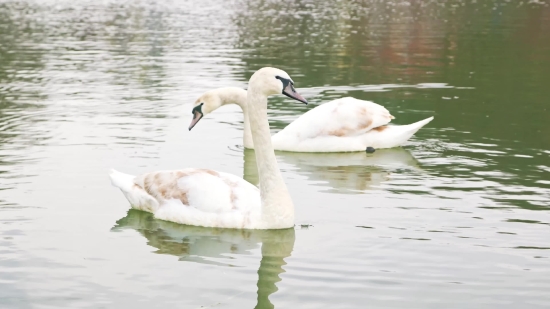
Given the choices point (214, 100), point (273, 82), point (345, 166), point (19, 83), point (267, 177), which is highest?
point (273, 82)

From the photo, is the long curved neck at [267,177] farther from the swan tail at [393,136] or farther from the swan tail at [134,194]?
the swan tail at [393,136]

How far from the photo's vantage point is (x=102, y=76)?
24.9 meters

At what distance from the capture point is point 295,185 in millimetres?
13203

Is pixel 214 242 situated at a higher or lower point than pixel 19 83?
higher

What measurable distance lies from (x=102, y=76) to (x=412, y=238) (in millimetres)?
15782

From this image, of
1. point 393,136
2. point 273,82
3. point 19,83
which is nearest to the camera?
point 273,82

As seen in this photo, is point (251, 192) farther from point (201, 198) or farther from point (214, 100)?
point (214, 100)

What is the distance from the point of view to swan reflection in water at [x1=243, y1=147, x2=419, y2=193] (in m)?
13.4

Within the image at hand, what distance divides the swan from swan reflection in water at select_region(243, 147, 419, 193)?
2.27 m

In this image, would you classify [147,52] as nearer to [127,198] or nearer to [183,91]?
[183,91]

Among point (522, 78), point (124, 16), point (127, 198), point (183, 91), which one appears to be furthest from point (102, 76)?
point (124, 16)

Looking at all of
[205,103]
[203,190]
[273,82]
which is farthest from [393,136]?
[203,190]

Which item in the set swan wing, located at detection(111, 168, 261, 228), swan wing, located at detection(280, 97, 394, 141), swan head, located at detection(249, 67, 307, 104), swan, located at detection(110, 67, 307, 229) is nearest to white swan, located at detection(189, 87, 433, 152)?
swan wing, located at detection(280, 97, 394, 141)

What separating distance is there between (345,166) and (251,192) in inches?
148
